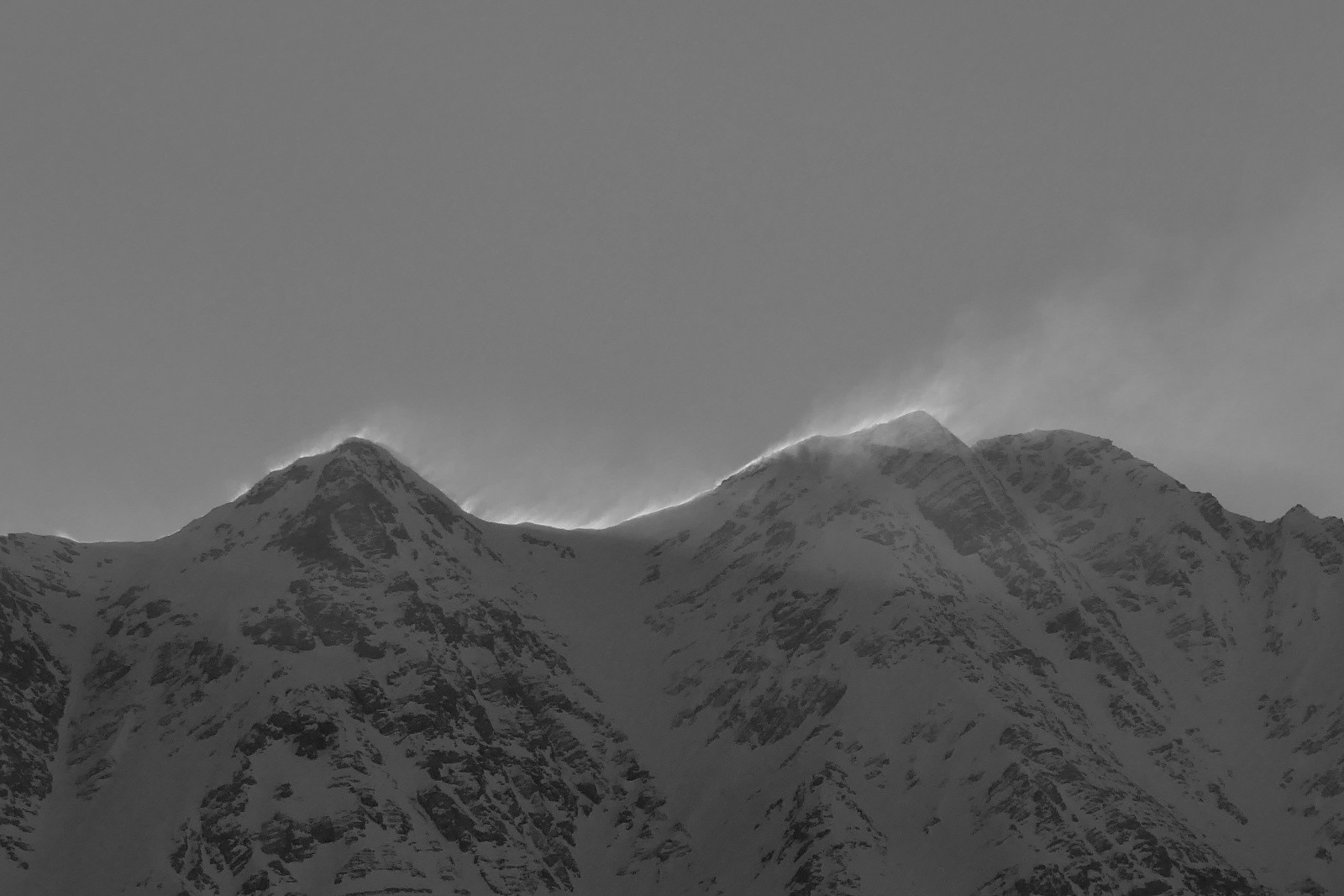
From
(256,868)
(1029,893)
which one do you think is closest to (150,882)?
(256,868)

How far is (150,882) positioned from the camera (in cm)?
19925

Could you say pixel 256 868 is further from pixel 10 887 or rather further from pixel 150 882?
pixel 10 887

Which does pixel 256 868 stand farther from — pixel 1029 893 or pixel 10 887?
pixel 1029 893

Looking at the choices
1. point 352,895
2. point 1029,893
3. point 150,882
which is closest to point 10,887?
point 150,882

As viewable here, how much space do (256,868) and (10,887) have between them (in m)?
26.3

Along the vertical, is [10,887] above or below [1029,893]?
above

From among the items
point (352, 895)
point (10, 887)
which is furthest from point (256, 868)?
point (10, 887)

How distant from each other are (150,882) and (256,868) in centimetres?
1151

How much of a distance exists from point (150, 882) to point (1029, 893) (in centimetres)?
9281

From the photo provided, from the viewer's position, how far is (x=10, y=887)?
199500 millimetres

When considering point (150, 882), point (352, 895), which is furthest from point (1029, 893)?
point (150, 882)

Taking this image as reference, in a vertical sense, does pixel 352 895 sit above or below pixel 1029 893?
above

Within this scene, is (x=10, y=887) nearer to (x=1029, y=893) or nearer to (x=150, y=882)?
(x=150, y=882)

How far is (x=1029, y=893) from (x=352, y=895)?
71.1 metres
